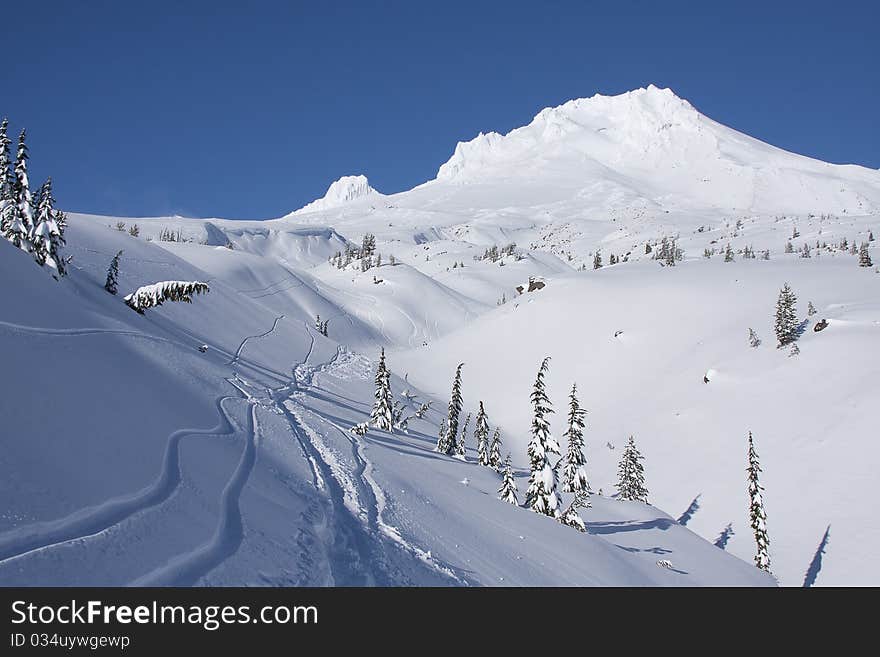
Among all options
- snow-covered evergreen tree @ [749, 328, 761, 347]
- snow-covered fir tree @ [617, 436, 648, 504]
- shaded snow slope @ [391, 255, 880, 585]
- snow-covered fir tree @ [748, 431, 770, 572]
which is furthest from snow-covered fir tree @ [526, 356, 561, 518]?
snow-covered evergreen tree @ [749, 328, 761, 347]

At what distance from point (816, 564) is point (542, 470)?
860 inches

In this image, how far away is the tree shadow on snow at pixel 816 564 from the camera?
92.7ft

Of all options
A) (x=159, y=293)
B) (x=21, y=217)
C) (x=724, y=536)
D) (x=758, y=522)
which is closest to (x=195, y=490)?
(x=159, y=293)

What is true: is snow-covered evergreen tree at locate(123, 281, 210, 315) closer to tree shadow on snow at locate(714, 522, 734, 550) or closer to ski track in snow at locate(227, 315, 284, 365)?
ski track in snow at locate(227, 315, 284, 365)

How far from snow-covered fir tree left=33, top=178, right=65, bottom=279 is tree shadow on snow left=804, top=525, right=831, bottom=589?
138ft

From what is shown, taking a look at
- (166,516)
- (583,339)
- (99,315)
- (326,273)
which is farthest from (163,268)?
(326,273)

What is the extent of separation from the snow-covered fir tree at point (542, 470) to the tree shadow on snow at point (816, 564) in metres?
19.4

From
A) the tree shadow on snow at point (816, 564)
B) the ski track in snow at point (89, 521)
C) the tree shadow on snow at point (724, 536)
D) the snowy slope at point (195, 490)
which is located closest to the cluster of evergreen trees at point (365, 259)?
the tree shadow on snow at point (724, 536)

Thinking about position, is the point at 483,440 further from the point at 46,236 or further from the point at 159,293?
the point at 46,236

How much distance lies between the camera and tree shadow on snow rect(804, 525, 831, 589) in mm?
28245

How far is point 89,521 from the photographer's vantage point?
5.17 meters

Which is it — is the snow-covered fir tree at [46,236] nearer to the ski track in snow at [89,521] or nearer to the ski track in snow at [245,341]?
the ski track in snow at [245,341]

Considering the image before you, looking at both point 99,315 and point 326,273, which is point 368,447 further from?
point 326,273

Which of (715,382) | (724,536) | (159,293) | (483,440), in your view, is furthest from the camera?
(715,382)
